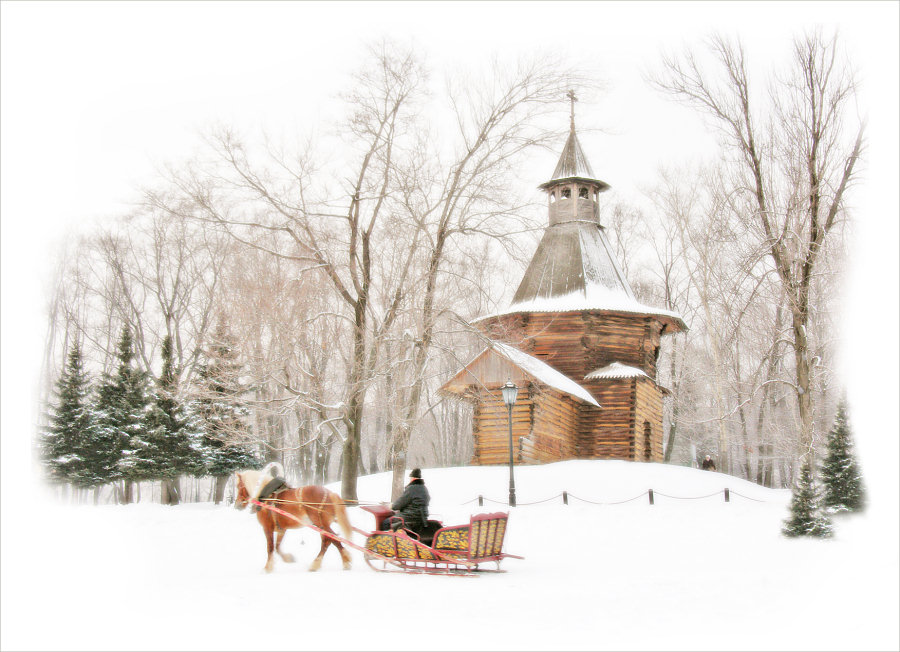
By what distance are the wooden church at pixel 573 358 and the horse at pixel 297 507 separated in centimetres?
1359

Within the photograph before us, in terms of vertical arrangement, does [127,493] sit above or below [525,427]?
below

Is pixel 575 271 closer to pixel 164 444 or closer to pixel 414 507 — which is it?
pixel 164 444

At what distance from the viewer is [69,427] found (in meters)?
19.0

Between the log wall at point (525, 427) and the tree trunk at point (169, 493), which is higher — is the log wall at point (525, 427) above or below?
above

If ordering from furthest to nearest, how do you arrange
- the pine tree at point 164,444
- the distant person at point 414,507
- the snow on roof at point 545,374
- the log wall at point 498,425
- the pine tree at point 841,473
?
the pine tree at point 164,444, the log wall at point 498,425, the snow on roof at point 545,374, the pine tree at point 841,473, the distant person at point 414,507

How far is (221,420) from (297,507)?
13308 millimetres

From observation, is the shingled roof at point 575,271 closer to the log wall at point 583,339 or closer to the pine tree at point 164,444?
the log wall at point 583,339

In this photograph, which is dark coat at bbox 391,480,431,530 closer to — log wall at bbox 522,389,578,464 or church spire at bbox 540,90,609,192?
log wall at bbox 522,389,578,464

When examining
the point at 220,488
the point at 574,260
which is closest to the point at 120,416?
the point at 220,488

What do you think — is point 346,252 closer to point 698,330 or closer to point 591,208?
point 591,208

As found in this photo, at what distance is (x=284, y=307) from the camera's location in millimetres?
20297

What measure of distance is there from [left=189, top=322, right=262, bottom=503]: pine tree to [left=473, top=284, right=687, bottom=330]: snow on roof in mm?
9461

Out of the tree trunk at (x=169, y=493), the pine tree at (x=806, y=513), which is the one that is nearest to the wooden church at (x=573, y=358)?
the pine tree at (x=806, y=513)

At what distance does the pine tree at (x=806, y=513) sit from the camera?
13.8m
